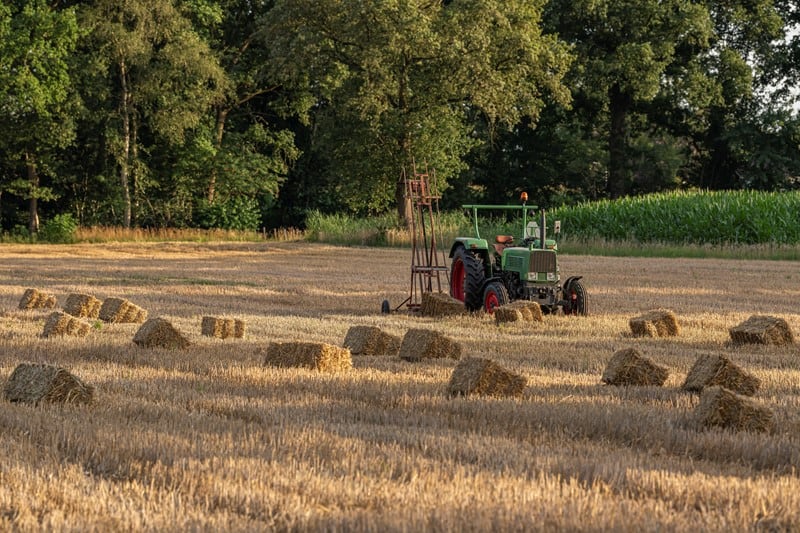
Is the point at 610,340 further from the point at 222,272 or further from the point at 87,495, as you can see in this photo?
the point at 222,272

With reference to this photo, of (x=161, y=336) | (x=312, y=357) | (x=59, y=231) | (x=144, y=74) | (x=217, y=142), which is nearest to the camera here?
(x=312, y=357)

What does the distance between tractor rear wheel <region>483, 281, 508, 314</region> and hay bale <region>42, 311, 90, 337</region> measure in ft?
17.4

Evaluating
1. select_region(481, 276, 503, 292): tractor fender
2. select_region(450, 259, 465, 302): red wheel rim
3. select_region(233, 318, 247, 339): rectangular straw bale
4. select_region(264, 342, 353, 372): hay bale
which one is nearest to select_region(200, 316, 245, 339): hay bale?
select_region(233, 318, 247, 339): rectangular straw bale

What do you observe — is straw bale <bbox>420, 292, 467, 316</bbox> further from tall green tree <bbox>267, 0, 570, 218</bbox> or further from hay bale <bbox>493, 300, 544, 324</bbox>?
tall green tree <bbox>267, 0, 570, 218</bbox>

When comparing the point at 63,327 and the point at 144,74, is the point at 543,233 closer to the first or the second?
the point at 63,327

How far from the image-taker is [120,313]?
13.2 metres

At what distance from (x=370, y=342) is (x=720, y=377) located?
11.7 ft

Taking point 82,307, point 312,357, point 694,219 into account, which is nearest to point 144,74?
point 694,219

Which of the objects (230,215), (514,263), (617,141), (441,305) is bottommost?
(441,305)

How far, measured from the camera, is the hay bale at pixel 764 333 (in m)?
11.4

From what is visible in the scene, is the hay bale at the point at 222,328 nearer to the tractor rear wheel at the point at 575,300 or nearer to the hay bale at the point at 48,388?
the hay bale at the point at 48,388

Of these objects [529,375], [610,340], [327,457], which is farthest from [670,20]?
[327,457]

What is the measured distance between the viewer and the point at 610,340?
11656mm

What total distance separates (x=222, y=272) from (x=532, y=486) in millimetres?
20753
